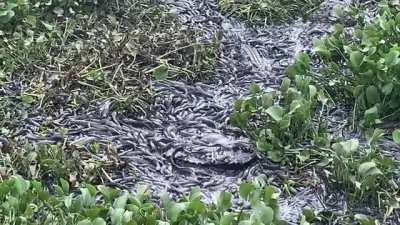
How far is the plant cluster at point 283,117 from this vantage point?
9.88 feet

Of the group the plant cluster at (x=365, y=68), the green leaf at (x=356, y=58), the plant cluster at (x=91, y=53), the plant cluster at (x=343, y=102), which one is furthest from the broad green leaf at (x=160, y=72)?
the green leaf at (x=356, y=58)

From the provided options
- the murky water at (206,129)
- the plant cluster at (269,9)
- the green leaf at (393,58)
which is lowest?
the murky water at (206,129)

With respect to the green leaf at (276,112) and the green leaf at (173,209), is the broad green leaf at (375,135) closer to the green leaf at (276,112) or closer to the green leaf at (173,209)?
the green leaf at (276,112)

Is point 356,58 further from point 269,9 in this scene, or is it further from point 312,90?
point 269,9

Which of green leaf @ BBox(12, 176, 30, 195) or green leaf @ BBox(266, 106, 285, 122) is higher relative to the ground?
green leaf @ BBox(266, 106, 285, 122)

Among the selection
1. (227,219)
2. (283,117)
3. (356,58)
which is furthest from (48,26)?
(227,219)

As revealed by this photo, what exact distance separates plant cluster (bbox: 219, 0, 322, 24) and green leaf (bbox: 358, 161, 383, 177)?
→ 1.52 meters

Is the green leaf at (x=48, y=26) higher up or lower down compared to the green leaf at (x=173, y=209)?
higher up

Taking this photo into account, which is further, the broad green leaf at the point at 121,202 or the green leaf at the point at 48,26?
the green leaf at the point at 48,26

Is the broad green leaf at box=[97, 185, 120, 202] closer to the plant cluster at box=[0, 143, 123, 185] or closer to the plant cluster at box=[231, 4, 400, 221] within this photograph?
the plant cluster at box=[0, 143, 123, 185]

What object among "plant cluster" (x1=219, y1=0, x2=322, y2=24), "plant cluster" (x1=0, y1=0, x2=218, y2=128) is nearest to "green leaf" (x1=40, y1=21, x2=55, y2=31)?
"plant cluster" (x1=0, y1=0, x2=218, y2=128)

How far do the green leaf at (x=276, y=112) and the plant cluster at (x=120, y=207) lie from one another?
368 mm

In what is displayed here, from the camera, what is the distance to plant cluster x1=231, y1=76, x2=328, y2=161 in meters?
3.01

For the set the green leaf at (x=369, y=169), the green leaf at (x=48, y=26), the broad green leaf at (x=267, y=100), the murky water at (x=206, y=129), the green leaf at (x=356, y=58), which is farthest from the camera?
the green leaf at (x=48, y=26)
